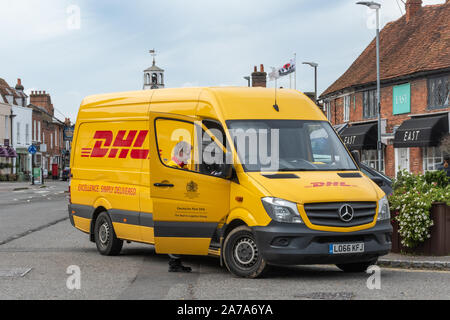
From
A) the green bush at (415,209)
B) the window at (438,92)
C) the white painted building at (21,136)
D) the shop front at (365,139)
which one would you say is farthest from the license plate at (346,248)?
the white painted building at (21,136)

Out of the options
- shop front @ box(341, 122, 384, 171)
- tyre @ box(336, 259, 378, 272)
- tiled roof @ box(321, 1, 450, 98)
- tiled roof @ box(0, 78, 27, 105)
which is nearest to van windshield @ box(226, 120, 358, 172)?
tyre @ box(336, 259, 378, 272)

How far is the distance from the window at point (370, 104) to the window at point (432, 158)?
18.2ft

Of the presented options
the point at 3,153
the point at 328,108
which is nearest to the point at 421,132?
the point at 328,108

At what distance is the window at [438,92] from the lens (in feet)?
112

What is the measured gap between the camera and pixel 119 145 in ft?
39.5

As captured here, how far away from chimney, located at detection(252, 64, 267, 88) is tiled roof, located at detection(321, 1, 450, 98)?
4.11 m

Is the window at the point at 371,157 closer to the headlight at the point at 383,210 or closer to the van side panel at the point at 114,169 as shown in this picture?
the van side panel at the point at 114,169

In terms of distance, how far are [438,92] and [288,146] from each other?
86.6 ft

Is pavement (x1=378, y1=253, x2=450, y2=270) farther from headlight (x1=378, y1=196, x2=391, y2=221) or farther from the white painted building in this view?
the white painted building

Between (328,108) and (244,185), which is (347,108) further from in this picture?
(244,185)

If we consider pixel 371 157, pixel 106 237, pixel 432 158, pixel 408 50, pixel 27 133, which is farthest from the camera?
pixel 27 133
